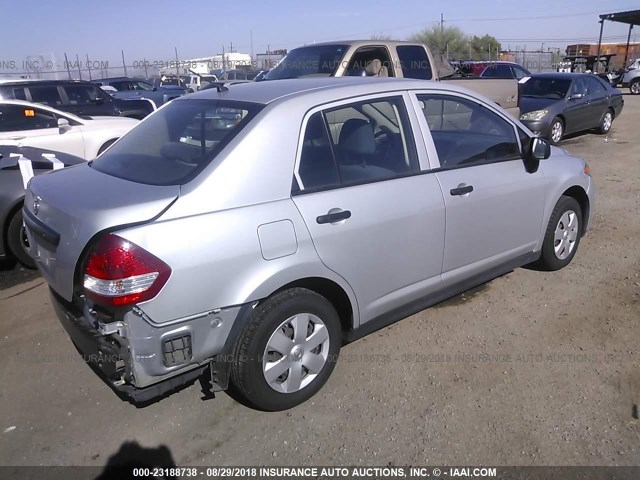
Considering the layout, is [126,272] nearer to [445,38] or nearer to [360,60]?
[360,60]

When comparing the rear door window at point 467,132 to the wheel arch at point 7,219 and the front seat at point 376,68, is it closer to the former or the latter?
the wheel arch at point 7,219

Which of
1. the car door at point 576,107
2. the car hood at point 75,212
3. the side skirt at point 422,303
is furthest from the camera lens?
the car door at point 576,107

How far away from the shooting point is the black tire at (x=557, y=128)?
37.5ft

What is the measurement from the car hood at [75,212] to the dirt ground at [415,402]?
2.73 feet

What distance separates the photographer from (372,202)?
3.09 m

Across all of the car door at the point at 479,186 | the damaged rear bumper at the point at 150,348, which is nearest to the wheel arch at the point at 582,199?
the car door at the point at 479,186

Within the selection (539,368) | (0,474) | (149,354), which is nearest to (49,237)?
(149,354)

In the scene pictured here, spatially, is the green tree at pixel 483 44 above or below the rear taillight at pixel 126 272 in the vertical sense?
above

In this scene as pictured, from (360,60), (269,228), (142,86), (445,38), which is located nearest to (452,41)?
(445,38)

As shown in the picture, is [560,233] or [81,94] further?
[81,94]

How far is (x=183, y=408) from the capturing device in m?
3.11

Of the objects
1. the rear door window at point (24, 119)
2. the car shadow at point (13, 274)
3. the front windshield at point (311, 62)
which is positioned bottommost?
the car shadow at point (13, 274)

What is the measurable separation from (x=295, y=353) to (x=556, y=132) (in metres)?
10.6

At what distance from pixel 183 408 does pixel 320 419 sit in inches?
32.0
